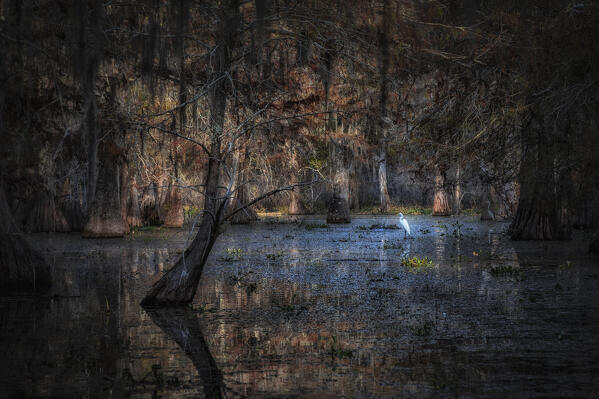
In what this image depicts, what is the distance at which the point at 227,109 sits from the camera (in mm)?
12773

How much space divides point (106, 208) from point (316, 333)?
19.1 m

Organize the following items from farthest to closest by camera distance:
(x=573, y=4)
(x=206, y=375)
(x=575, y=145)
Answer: (x=575, y=145) → (x=573, y=4) → (x=206, y=375)

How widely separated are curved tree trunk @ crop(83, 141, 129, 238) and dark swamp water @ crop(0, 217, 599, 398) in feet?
31.3

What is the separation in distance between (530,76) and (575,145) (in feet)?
5.24

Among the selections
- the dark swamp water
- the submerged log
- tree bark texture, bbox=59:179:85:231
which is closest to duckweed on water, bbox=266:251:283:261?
the dark swamp water

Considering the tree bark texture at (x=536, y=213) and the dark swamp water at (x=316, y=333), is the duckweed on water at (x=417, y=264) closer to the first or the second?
the dark swamp water at (x=316, y=333)

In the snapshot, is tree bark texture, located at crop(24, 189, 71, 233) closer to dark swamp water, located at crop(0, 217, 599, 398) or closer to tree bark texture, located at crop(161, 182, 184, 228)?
tree bark texture, located at crop(161, 182, 184, 228)

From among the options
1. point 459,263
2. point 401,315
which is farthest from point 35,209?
point 401,315

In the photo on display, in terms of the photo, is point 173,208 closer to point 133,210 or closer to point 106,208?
point 133,210

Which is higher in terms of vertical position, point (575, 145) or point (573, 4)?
point (573, 4)

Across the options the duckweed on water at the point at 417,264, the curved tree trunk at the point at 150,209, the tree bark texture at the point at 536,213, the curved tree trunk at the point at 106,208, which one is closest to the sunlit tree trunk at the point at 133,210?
the curved tree trunk at the point at 150,209

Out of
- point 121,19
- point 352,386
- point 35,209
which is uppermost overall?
point 121,19

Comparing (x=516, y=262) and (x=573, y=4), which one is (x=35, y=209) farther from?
(x=573, y=4)

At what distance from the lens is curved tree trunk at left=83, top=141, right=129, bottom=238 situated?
26172mm
